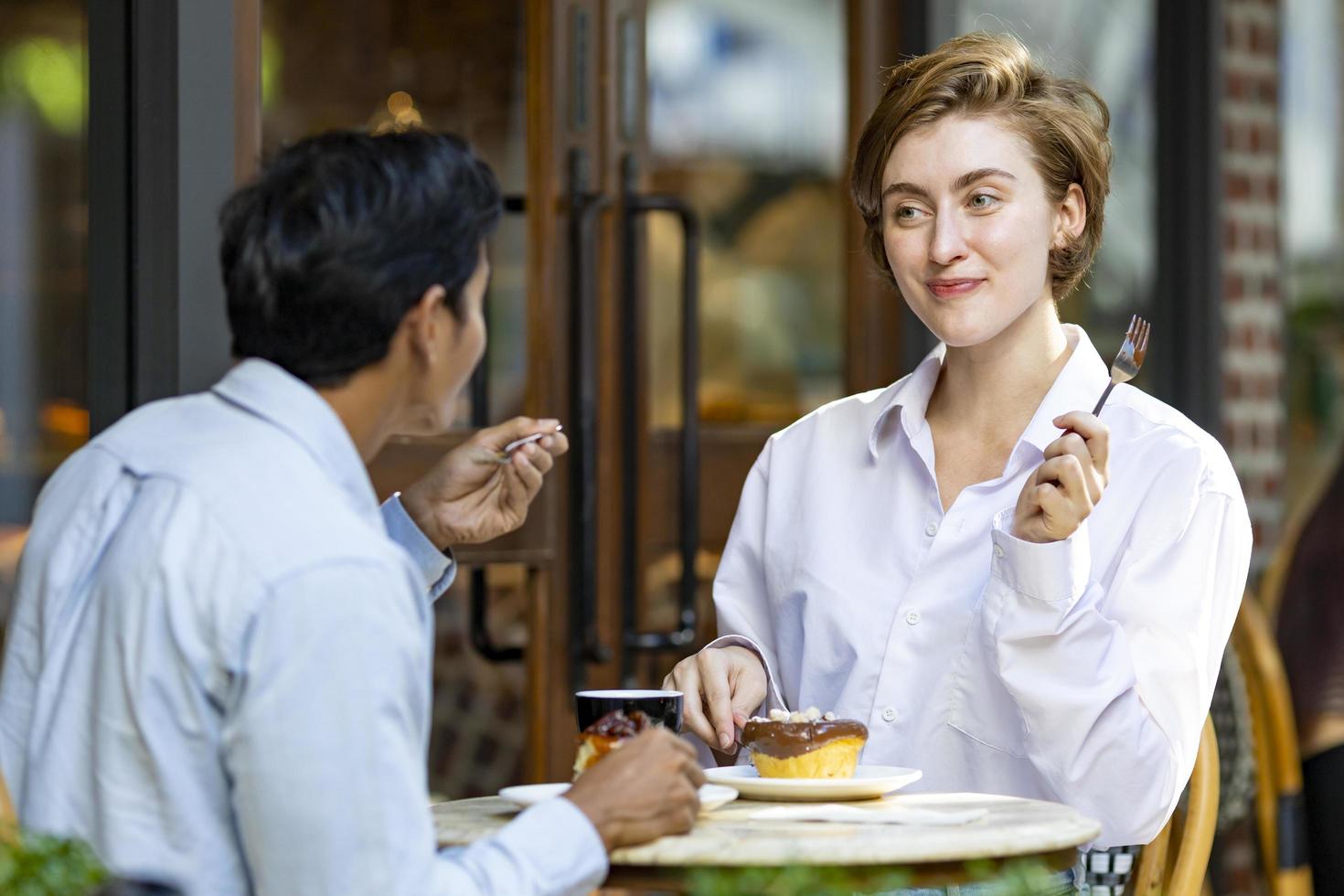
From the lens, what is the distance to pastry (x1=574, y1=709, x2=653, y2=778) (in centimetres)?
159

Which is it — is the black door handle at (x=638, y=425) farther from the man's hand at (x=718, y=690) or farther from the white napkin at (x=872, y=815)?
the white napkin at (x=872, y=815)

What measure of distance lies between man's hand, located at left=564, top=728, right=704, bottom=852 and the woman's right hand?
0.40 meters

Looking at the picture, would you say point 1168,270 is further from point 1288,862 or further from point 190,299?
point 190,299

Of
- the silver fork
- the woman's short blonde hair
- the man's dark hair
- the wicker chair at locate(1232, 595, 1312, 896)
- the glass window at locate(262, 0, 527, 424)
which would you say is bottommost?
the wicker chair at locate(1232, 595, 1312, 896)

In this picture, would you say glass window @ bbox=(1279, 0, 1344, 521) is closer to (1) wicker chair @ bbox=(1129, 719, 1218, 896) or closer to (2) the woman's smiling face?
(1) wicker chair @ bbox=(1129, 719, 1218, 896)

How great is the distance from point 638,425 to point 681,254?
380 mm

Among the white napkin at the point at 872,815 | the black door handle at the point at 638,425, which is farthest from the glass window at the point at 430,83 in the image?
the white napkin at the point at 872,815

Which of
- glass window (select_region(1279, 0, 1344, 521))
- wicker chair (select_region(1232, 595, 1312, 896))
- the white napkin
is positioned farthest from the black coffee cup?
glass window (select_region(1279, 0, 1344, 521))

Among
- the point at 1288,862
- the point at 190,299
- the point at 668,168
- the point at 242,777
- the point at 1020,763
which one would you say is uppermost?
the point at 668,168

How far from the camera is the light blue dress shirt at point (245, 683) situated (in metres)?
1.25

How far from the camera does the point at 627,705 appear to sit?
1.63 metres

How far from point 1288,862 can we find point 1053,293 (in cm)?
151

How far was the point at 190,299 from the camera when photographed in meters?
2.14

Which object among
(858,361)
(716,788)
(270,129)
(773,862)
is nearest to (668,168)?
(858,361)
